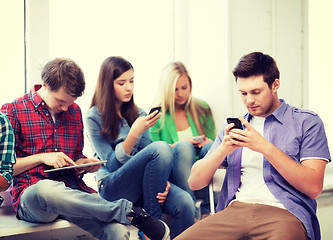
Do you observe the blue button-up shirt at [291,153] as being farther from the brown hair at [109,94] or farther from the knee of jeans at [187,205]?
the brown hair at [109,94]

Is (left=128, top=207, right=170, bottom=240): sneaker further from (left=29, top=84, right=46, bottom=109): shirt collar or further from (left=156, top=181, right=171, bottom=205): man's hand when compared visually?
(left=29, top=84, right=46, bottom=109): shirt collar

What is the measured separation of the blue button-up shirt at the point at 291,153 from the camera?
1587 mm

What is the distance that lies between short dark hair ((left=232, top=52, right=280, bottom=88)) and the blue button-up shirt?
134mm

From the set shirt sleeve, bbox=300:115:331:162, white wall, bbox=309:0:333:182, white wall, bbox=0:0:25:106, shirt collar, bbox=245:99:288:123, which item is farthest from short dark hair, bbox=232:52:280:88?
white wall, bbox=309:0:333:182

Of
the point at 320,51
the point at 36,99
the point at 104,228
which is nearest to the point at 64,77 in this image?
the point at 36,99

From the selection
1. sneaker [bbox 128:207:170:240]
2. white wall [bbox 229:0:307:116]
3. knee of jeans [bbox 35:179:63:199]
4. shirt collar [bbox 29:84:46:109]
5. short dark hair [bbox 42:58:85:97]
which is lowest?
sneaker [bbox 128:207:170:240]

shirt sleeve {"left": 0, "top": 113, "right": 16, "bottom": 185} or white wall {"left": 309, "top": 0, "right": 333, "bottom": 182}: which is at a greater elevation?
white wall {"left": 309, "top": 0, "right": 333, "bottom": 182}

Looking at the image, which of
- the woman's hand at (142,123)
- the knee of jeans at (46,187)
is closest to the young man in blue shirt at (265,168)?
the woman's hand at (142,123)

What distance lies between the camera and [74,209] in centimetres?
187

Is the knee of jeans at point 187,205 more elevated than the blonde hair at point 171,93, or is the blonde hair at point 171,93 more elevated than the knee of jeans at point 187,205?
the blonde hair at point 171,93

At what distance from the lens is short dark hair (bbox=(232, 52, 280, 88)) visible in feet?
5.74

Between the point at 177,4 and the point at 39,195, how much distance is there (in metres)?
1.95

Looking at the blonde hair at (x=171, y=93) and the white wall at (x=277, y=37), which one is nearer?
the blonde hair at (x=171, y=93)

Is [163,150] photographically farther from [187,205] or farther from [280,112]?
[280,112]
